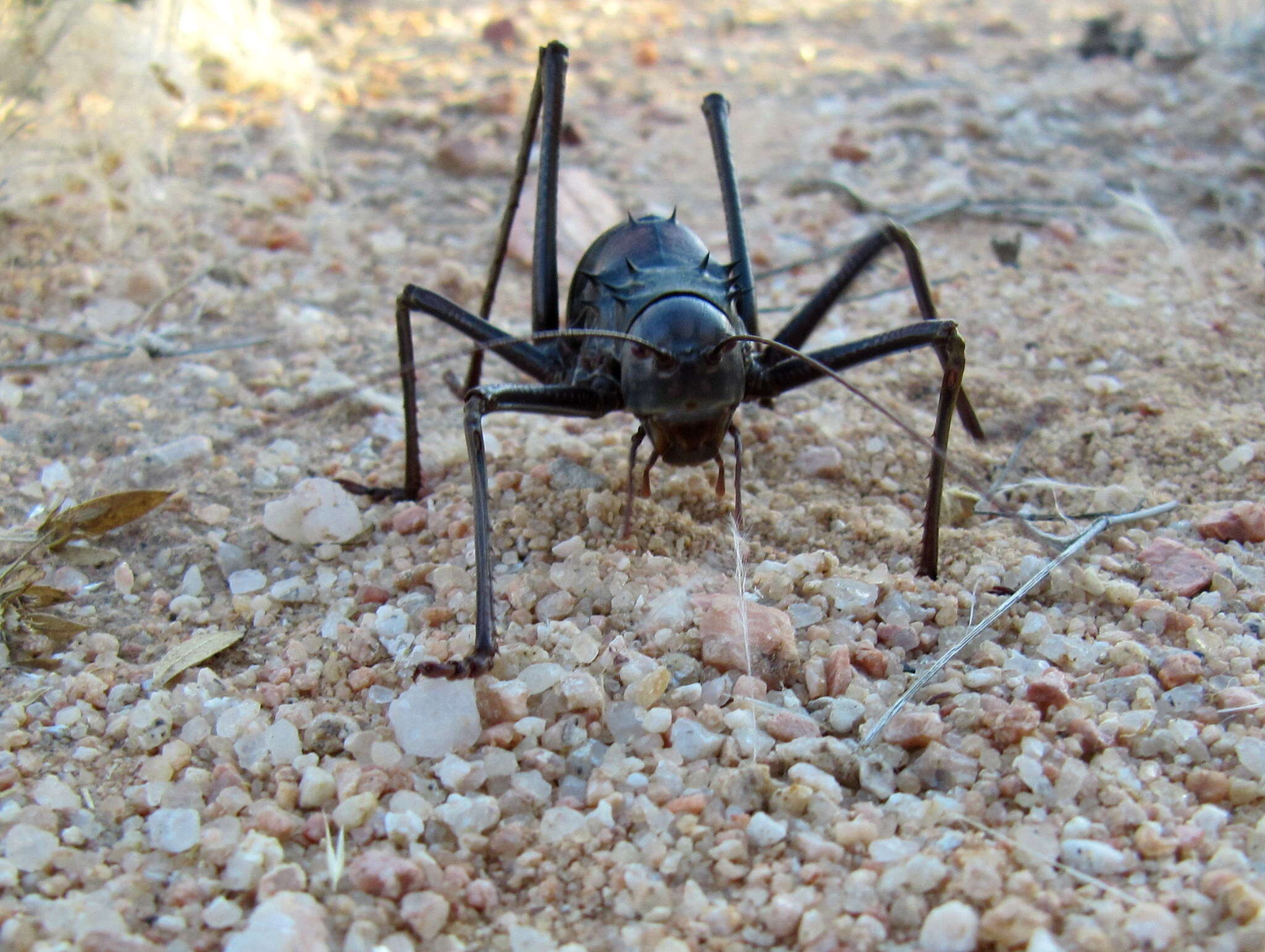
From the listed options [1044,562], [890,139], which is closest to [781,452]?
[1044,562]

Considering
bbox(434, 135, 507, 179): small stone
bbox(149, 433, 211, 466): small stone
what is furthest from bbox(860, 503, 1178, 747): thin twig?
bbox(434, 135, 507, 179): small stone

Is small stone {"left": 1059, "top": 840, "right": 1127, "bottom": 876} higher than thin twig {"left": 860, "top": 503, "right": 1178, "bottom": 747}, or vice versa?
thin twig {"left": 860, "top": 503, "right": 1178, "bottom": 747}

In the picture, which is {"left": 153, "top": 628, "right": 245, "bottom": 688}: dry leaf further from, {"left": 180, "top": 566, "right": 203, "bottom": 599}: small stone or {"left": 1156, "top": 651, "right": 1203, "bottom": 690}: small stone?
{"left": 1156, "top": 651, "right": 1203, "bottom": 690}: small stone

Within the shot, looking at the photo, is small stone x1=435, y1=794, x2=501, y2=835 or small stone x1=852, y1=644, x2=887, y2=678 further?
small stone x1=852, y1=644, x2=887, y2=678

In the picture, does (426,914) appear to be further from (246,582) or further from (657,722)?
(246,582)

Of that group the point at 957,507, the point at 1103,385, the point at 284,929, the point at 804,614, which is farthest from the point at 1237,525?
the point at 284,929

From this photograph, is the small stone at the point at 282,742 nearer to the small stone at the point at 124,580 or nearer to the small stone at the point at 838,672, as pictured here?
the small stone at the point at 124,580

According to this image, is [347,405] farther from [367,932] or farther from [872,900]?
[872,900]

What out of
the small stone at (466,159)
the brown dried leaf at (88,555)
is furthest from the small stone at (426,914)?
the small stone at (466,159)
